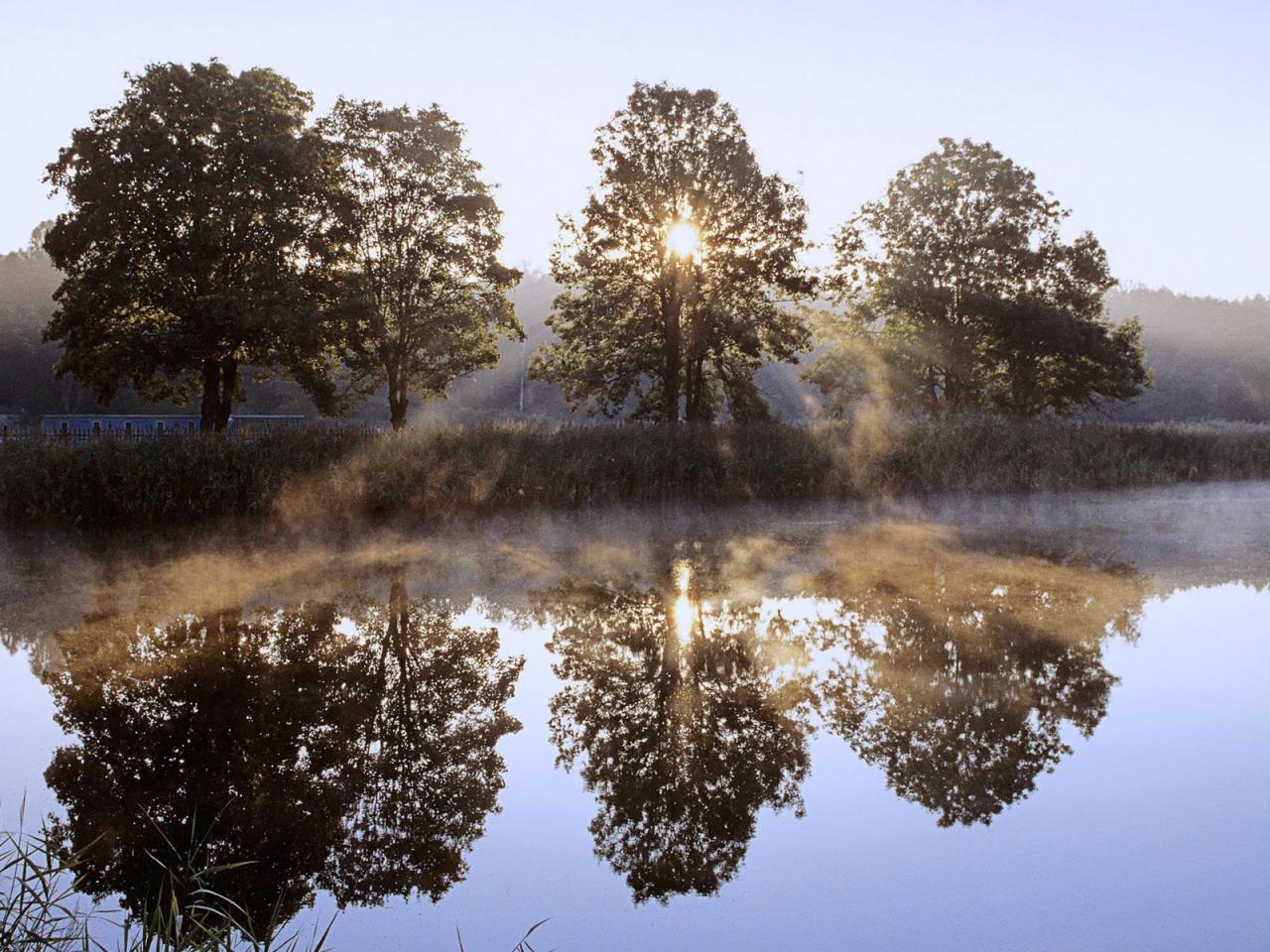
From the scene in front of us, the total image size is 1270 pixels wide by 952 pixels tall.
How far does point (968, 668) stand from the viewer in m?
7.24

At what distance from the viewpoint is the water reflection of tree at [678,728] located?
4484 millimetres

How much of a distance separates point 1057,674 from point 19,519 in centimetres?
1434

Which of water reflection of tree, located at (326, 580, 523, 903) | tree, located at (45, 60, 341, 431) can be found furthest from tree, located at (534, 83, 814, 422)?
water reflection of tree, located at (326, 580, 523, 903)

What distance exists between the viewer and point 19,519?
14875 mm

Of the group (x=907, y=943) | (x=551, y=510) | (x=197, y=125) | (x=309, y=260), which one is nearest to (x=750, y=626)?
(x=907, y=943)

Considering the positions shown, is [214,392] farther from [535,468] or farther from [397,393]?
[535,468]

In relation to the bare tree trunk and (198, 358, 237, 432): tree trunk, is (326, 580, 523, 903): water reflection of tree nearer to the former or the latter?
(198, 358, 237, 432): tree trunk

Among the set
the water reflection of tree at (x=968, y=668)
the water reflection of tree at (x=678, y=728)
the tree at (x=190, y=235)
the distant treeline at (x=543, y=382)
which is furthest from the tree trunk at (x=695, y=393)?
the water reflection of tree at (x=678, y=728)

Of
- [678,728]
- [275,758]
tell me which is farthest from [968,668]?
[275,758]

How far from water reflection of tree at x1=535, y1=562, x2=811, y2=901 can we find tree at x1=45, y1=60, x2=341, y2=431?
2005cm

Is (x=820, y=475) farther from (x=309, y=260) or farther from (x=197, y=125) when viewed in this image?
(x=197, y=125)

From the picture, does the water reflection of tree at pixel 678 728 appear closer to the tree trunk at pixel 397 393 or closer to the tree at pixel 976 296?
the tree trunk at pixel 397 393

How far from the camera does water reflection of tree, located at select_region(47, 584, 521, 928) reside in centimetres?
421

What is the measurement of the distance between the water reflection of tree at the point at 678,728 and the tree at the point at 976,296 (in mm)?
27567
